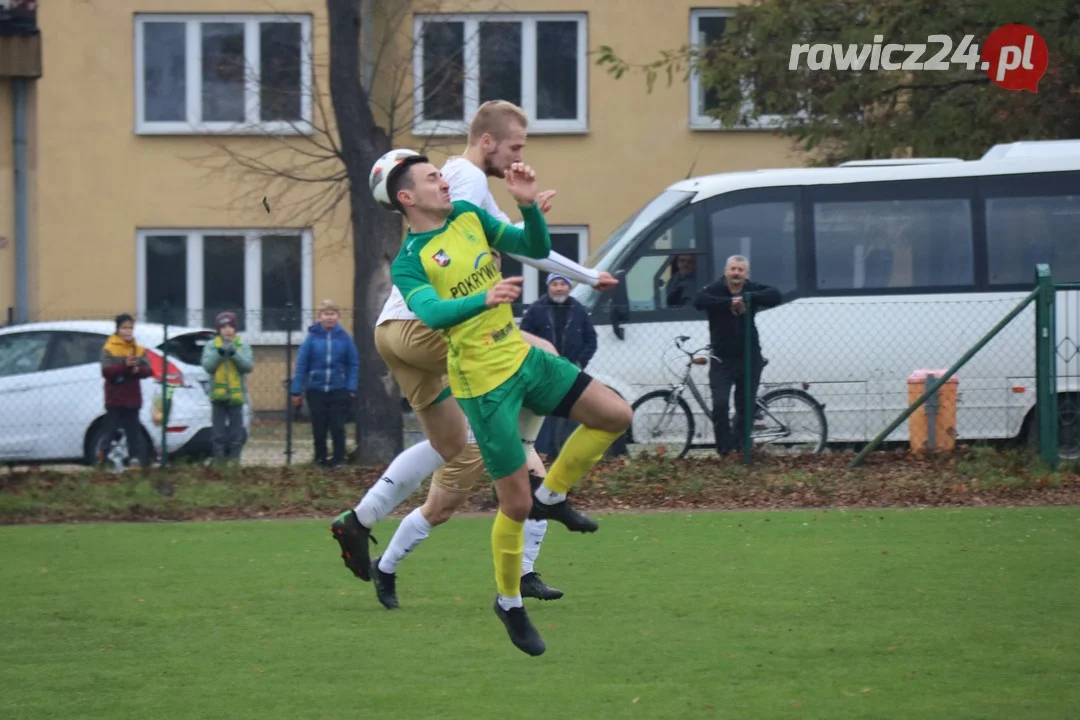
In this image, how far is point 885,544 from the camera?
356 inches

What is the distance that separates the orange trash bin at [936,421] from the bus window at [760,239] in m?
2.13

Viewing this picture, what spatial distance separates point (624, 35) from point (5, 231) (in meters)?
10.2

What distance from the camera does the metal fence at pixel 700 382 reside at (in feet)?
46.5

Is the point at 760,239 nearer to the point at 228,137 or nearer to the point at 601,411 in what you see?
the point at 601,411

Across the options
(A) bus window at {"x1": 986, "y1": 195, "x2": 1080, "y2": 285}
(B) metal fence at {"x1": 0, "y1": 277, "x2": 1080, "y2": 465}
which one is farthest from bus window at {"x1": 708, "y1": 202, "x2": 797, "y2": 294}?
(A) bus window at {"x1": 986, "y1": 195, "x2": 1080, "y2": 285}

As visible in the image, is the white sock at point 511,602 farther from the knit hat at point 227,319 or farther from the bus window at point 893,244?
the bus window at point 893,244

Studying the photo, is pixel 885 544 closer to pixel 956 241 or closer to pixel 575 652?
pixel 575 652

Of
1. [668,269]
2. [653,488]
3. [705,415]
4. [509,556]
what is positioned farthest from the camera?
[668,269]

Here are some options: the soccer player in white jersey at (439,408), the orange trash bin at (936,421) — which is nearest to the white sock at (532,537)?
the soccer player in white jersey at (439,408)

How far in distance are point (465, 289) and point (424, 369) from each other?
32.5 inches

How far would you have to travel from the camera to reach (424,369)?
6773mm

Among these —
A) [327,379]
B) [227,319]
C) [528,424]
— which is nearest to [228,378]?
[227,319]

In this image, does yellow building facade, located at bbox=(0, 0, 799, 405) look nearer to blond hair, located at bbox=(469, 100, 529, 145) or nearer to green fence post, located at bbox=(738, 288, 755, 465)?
green fence post, located at bbox=(738, 288, 755, 465)

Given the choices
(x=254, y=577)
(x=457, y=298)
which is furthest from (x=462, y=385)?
(x=254, y=577)
